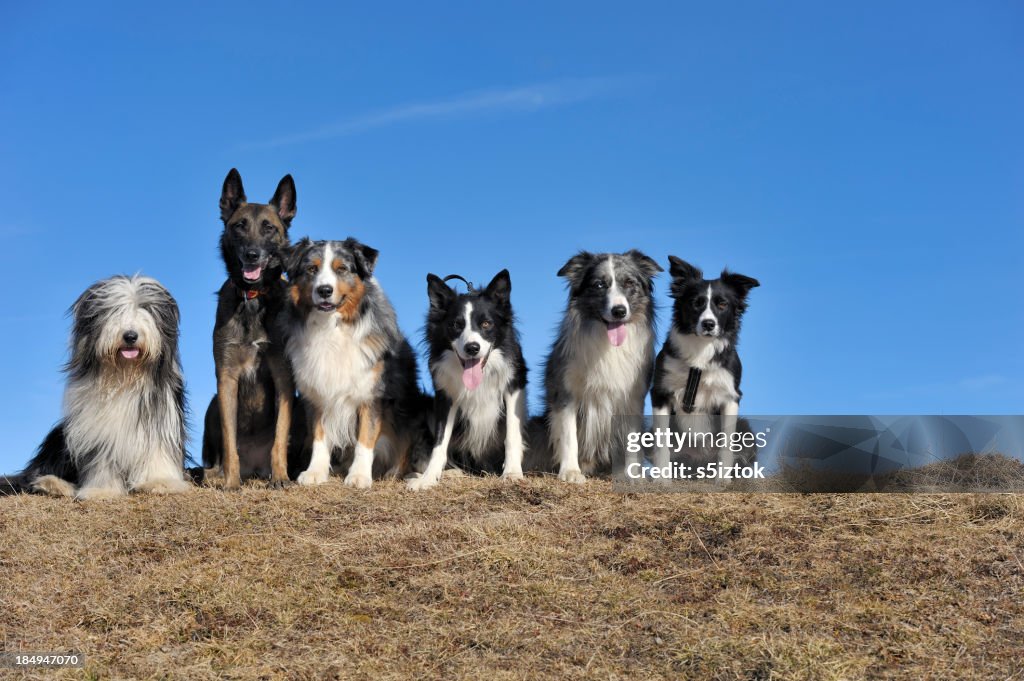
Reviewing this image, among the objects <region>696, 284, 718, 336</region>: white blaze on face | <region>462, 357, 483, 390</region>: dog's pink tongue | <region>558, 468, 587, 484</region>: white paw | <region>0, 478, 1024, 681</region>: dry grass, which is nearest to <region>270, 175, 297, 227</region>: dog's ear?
<region>462, 357, 483, 390</region>: dog's pink tongue

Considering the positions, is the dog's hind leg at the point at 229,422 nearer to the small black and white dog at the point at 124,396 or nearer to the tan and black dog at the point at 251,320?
the tan and black dog at the point at 251,320

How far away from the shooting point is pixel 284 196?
9.98 metres

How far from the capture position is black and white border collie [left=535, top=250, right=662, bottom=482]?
9.37 metres

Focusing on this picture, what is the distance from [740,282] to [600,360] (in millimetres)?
1456

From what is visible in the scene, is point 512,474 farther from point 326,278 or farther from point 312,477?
point 326,278

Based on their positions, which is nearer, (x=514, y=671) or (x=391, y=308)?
(x=514, y=671)

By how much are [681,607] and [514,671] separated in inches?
51.3

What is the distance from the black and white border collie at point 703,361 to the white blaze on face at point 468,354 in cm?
160

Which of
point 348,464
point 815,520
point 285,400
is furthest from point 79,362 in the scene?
point 815,520

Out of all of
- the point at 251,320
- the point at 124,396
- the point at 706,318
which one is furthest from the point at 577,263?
the point at 124,396

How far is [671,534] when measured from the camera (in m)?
7.73

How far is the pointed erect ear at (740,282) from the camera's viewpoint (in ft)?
29.9

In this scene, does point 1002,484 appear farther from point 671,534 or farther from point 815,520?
point 671,534

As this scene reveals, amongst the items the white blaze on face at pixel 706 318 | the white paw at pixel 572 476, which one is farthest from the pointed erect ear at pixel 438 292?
the white blaze on face at pixel 706 318
